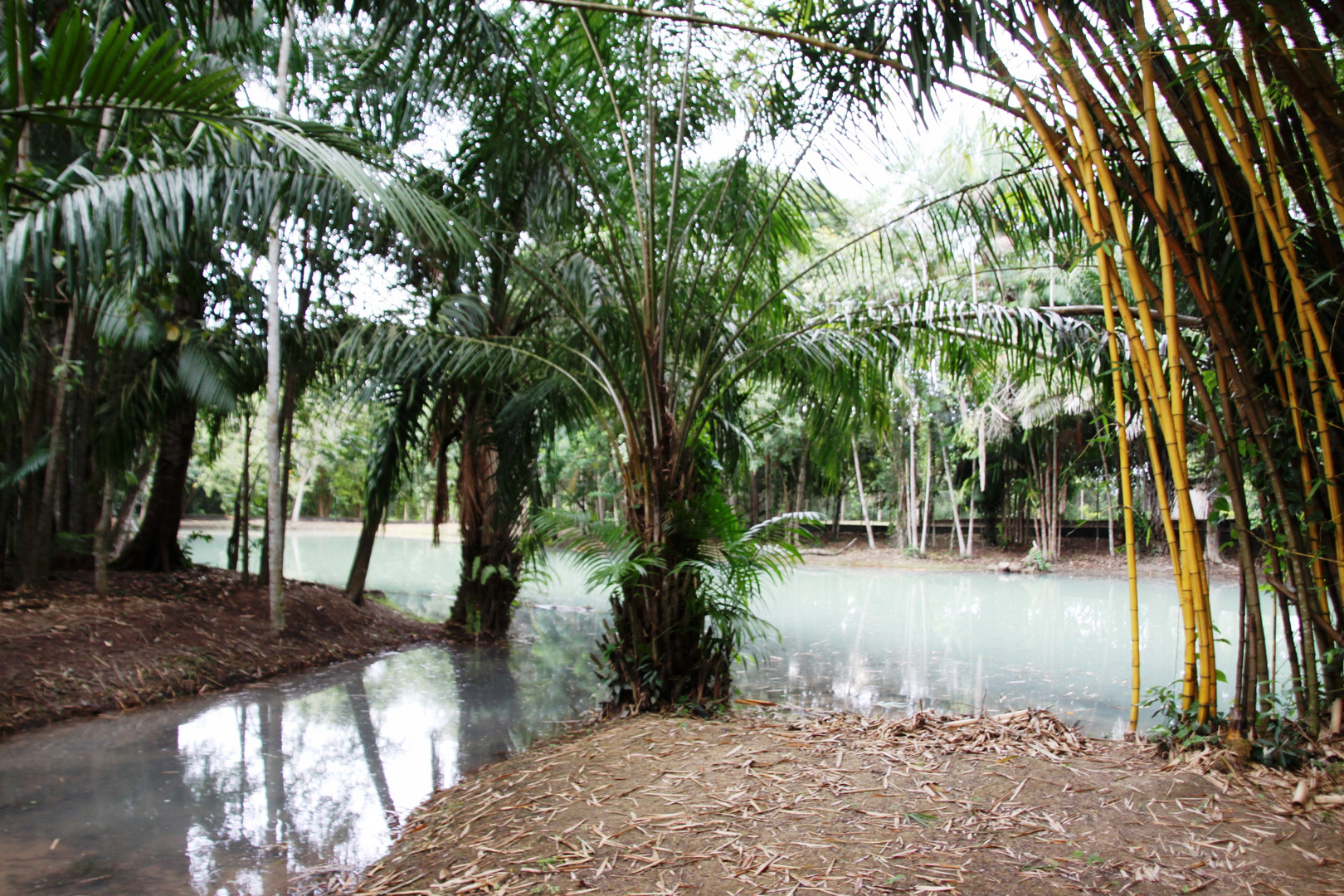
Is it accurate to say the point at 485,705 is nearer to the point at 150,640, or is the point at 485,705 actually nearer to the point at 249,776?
the point at 249,776

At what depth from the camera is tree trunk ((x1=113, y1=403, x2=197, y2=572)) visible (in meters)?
6.96

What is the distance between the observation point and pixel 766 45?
4.29m

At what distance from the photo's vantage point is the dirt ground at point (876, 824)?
2.05m

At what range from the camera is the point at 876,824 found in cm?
A: 235

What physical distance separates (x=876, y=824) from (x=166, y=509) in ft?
22.6

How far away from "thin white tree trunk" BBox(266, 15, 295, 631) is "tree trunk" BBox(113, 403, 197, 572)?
1.73m

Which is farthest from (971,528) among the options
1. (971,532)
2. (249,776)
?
(249,776)

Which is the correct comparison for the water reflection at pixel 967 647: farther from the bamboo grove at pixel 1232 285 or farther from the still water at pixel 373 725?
the bamboo grove at pixel 1232 285

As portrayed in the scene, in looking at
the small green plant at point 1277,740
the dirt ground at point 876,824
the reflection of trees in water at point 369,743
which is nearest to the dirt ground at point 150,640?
the reflection of trees in water at point 369,743

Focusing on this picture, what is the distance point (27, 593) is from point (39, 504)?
687mm

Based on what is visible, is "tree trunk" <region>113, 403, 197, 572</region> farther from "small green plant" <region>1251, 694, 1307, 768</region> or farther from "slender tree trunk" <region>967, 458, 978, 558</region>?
"slender tree trunk" <region>967, 458, 978, 558</region>

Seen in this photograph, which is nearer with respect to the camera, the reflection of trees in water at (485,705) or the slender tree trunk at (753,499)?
A: the reflection of trees in water at (485,705)

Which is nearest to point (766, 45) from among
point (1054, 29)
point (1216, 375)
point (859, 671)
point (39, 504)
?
point (1054, 29)

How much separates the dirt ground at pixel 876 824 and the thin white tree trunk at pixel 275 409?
3179 mm
